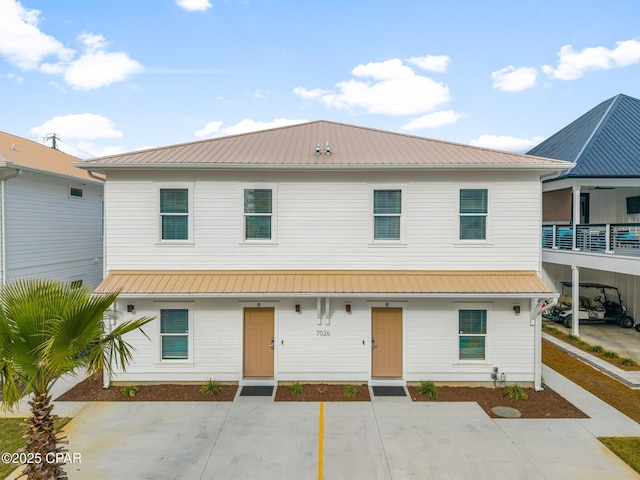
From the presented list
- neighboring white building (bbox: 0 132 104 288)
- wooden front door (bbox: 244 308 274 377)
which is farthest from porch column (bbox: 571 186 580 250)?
neighboring white building (bbox: 0 132 104 288)

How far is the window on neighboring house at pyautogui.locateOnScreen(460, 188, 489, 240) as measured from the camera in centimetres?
1092

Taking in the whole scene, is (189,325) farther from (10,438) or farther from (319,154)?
(319,154)

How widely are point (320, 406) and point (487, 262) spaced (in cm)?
639

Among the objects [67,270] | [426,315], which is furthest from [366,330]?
[67,270]

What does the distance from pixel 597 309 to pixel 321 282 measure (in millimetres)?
14634

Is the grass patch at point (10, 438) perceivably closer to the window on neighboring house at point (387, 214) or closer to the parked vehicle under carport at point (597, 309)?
the window on neighboring house at point (387, 214)

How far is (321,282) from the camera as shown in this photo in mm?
10539

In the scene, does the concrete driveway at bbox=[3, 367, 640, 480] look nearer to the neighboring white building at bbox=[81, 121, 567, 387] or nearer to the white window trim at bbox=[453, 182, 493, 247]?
the neighboring white building at bbox=[81, 121, 567, 387]

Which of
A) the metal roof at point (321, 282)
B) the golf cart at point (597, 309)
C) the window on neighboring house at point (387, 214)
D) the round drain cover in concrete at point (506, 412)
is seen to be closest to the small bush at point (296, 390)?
the metal roof at point (321, 282)

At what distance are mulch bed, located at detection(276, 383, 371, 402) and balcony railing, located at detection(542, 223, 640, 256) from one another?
35.7 ft

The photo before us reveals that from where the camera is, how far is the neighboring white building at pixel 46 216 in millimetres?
13000

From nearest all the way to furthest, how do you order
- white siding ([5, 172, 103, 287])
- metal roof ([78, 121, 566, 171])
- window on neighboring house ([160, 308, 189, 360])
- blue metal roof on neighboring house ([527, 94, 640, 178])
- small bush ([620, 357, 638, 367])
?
metal roof ([78, 121, 566, 171]) < window on neighboring house ([160, 308, 189, 360]) < small bush ([620, 357, 638, 367]) < white siding ([5, 172, 103, 287]) < blue metal roof on neighboring house ([527, 94, 640, 178])

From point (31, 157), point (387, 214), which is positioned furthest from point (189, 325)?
point (31, 157)

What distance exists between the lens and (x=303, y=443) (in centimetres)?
777
